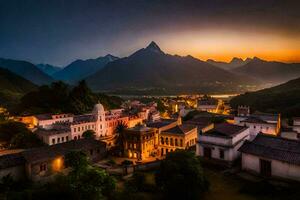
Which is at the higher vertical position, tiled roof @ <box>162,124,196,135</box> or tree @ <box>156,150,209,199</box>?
tiled roof @ <box>162,124,196,135</box>

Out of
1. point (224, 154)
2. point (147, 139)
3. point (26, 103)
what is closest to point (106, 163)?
point (147, 139)

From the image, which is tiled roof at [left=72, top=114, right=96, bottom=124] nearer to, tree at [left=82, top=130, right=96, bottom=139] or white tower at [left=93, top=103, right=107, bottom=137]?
white tower at [left=93, top=103, right=107, bottom=137]

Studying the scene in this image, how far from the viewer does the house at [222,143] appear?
34469 mm

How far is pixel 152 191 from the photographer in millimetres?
29688

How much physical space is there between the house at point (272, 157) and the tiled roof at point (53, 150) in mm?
23731

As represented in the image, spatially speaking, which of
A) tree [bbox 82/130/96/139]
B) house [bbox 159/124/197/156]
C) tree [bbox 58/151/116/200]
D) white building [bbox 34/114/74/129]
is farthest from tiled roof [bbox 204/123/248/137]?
white building [bbox 34/114/74/129]

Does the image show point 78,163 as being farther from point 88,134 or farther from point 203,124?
point 203,124

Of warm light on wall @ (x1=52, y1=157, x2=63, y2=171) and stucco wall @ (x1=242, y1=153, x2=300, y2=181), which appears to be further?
warm light on wall @ (x1=52, y1=157, x2=63, y2=171)

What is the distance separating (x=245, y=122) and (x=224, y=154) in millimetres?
22227

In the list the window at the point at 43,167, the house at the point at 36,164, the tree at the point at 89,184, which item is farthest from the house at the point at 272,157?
the window at the point at 43,167

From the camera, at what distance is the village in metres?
30.6

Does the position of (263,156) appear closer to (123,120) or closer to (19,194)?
(19,194)

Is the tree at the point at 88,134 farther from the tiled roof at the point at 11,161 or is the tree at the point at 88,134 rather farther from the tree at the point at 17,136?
the tiled roof at the point at 11,161

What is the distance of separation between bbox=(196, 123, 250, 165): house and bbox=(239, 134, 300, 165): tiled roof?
2.44 m
